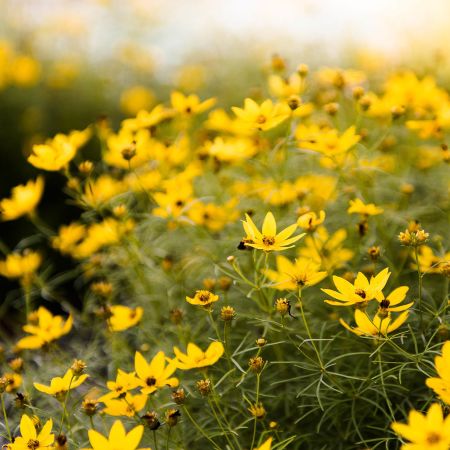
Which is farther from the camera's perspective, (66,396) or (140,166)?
(140,166)

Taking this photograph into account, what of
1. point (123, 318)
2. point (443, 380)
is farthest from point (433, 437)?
point (123, 318)

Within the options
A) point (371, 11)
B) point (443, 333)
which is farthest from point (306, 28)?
point (443, 333)

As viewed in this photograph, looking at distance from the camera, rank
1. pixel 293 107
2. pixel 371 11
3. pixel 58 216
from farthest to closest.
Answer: pixel 371 11 < pixel 58 216 < pixel 293 107

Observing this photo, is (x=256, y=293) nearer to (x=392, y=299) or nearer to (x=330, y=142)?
(x=330, y=142)

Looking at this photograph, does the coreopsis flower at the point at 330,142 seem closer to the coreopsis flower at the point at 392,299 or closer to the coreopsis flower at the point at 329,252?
the coreopsis flower at the point at 329,252

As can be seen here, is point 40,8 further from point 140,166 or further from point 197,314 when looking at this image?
point 197,314

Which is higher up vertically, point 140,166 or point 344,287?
point 344,287

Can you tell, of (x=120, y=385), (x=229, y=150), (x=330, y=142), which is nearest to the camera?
(x=120, y=385)
